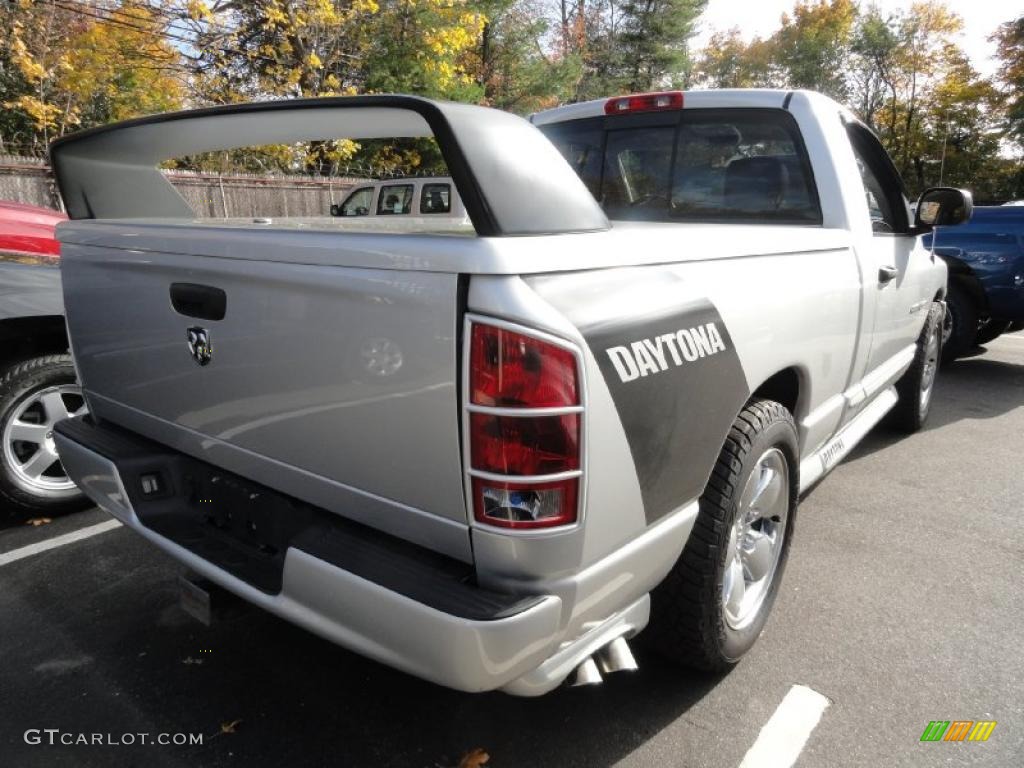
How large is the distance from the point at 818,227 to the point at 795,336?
81 cm

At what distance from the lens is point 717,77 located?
46844mm

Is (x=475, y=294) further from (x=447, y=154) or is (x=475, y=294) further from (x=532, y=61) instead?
(x=532, y=61)

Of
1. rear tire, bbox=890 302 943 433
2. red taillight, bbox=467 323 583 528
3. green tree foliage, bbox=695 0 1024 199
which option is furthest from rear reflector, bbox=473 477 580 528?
green tree foliage, bbox=695 0 1024 199

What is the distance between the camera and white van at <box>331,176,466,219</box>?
12.0 meters

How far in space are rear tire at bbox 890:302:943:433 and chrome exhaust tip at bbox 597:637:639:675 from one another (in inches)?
143

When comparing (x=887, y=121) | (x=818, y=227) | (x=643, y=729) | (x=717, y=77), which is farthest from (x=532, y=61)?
(x=717, y=77)

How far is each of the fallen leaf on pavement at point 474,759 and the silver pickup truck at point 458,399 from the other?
0.52 metres

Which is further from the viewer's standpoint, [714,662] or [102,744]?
[714,662]

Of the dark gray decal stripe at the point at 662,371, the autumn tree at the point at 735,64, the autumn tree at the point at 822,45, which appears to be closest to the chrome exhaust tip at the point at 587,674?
the dark gray decal stripe at the point at 662,371

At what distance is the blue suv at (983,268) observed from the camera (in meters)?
6.19

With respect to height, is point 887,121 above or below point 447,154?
above

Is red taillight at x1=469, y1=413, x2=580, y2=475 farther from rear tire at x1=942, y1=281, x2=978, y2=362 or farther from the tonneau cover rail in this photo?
rear tire at x1=942, y1=281, x2=978, y2=362

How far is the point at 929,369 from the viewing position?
502 cm

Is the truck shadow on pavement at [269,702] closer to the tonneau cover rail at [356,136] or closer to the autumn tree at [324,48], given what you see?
the tonneau cover rail at [356,136]
